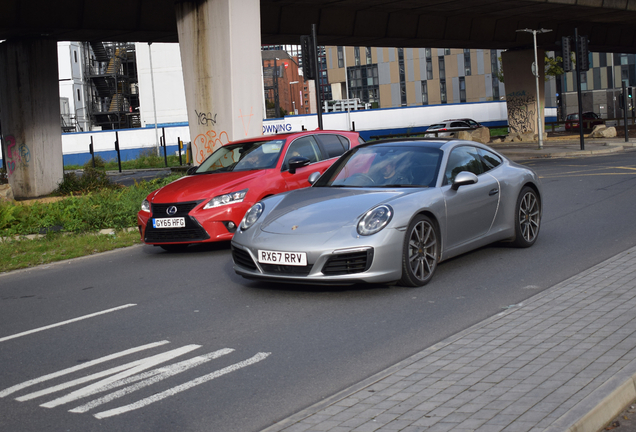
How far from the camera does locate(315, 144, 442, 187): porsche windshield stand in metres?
7.29

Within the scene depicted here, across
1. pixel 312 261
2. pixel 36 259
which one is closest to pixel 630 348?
pixel 312 261

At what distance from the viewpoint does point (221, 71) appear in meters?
17.3

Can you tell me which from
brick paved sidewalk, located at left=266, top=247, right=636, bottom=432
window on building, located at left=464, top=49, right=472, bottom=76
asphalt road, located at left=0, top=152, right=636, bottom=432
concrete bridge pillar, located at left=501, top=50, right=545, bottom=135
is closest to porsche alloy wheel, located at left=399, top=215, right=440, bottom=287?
asphalt road, located at left=0, top=152, right=636, bottom=432

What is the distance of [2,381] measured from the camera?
15.6 feet

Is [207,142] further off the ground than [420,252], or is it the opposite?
[207,142]

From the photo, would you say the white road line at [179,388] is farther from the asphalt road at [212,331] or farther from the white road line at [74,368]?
the white road line at [74,368]

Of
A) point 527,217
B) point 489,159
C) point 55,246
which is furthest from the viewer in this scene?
point 55,246

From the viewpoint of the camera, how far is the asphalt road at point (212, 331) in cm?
414

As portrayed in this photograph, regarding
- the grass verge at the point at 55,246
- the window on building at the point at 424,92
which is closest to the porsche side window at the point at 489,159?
the grass verge at the point at 55,246

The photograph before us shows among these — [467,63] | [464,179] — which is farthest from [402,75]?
[464,179]

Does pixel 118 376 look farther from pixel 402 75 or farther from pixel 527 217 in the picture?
pixel 402 75

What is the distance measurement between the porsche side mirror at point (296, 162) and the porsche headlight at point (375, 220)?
3.29 meters

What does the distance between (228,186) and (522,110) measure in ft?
119

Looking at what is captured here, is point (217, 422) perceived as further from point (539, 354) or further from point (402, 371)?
point (539, 354)
